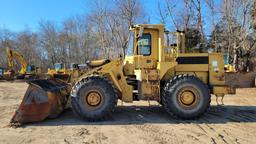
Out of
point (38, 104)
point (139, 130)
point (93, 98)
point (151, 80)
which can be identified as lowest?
point (139, 130)

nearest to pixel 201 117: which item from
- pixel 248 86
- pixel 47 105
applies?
pixel 47 105

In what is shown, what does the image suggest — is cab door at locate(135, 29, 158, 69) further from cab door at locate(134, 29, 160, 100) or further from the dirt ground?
the dirt ground

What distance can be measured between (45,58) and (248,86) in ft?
177

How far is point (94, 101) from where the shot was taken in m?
8.96

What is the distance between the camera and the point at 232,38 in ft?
95.3

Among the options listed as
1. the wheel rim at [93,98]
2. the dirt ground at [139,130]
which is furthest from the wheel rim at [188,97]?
the wheel rim at [93,98]

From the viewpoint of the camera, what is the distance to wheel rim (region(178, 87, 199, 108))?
9.10 metres

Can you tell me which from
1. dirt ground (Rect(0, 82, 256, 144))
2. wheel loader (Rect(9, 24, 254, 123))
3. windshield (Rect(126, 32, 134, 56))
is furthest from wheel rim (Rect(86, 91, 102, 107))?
windshield (Rect(126, 32, 134, 56))

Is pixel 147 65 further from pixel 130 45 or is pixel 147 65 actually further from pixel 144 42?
pixel 130 45

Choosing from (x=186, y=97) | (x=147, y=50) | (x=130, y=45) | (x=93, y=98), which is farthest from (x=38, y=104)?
(x=186, y=97)

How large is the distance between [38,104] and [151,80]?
10.6ft

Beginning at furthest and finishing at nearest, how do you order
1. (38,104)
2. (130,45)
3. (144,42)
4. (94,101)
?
(130,45), (144,42), (94,101), (38,104)

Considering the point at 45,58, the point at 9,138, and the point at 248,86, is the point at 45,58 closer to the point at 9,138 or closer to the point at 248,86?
the point at 248,86

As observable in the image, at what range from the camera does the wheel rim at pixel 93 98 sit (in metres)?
8.96
